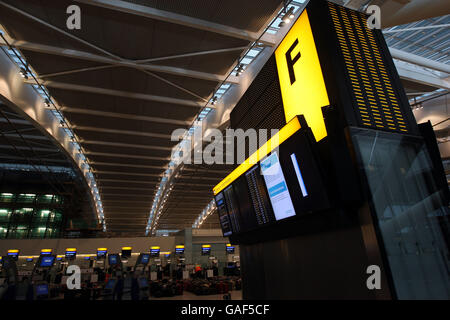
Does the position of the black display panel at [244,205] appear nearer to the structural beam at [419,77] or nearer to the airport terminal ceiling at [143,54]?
the airport terminal ceiling at [143,54]

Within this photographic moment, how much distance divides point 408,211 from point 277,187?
5.01ft

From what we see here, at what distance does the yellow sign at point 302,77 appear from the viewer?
344cm

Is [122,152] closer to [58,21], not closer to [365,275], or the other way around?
[58,21]

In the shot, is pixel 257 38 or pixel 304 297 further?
pixel 257 38

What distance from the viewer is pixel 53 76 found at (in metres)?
10.1

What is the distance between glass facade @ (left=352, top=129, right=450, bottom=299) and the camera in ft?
8.66

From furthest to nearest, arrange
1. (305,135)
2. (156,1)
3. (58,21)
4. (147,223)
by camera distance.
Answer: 1. (147,223)
2. (58,21)
3. (156,1)
4. (305,135)

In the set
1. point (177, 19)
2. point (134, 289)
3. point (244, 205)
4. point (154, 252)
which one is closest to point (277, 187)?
point (244, 205)

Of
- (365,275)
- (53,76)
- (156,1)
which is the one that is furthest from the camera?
(53,76)

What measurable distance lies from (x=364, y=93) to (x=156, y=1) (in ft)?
18.9

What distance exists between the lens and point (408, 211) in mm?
2906

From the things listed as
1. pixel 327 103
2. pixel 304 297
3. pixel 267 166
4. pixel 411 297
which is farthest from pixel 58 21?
pixel 411 297

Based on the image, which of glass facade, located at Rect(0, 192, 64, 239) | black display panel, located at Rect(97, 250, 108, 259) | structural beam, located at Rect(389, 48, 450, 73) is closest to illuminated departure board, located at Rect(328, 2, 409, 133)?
structural beam, located at Rect(389, 48, 450, 73)

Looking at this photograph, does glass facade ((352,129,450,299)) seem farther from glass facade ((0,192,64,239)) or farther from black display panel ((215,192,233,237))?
glass facade ((0,192,64,239))
